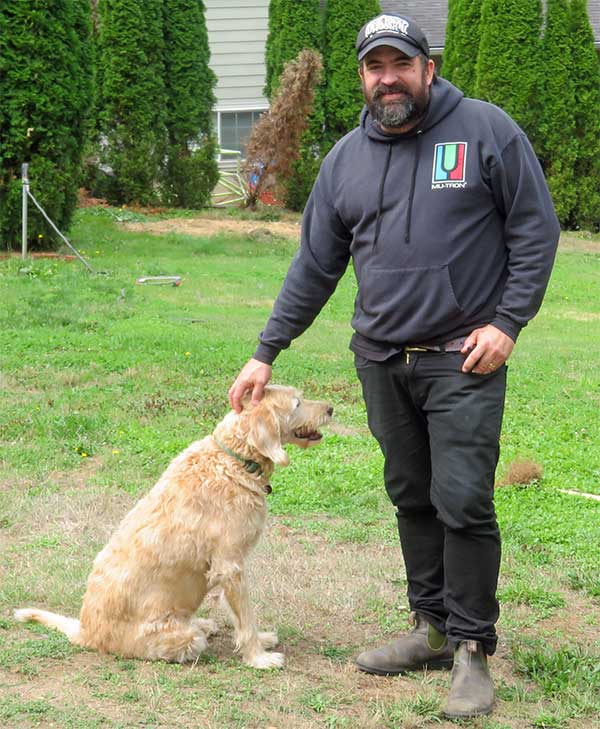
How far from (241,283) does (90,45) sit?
463cm

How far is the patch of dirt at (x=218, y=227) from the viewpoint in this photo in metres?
19.1

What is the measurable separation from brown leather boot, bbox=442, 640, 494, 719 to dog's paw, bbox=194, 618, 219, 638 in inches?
46.5

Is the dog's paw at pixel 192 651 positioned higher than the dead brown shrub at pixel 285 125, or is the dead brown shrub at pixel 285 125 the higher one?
the dead brown shrub at pixel 285 125

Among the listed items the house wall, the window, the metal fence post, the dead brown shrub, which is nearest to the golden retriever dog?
the metal fence post

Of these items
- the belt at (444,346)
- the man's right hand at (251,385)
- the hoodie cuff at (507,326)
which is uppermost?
the hoodie cuff at (507,326)

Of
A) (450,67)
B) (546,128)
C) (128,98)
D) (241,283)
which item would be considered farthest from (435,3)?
(241,283)

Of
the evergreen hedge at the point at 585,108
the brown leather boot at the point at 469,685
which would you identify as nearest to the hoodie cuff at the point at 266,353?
the brown leather boot at the point at 469,685

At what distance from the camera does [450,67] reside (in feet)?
78.1

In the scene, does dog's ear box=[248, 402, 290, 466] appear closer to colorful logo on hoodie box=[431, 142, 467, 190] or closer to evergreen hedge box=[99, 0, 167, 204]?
colorful logo on hoodie box=[431, 142, 467, 190]

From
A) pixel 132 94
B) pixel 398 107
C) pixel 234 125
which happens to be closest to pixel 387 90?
pixel 398 107

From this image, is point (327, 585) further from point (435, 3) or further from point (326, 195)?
point (435, 3)

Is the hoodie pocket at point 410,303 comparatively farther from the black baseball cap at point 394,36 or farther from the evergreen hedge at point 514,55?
the evergreen hedge at point 514,55

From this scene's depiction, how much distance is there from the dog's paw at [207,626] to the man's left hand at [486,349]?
1739 mm

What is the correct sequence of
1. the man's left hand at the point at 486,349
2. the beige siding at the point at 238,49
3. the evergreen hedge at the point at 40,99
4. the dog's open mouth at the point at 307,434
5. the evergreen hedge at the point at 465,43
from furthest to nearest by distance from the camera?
the beige siding at the point at 238,49 < the evergreen hedge at the point at 465,43 < the evergreen hedge at the point at 40,99 < the dog's open mouth at the point at 307,434 < the man's left hand at the point at 486,349
